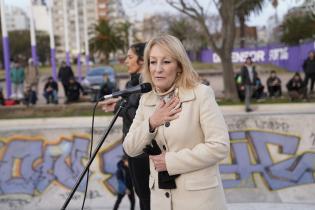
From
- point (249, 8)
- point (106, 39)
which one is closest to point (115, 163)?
point (249, 8)

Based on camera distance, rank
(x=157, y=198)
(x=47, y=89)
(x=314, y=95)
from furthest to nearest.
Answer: (x=47, y=89)
(x=314, y=95)
(x=157, y=198)

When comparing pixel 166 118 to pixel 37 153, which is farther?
pixel 37 153

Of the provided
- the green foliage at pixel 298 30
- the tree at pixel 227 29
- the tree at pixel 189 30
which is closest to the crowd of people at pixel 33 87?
the tree at pixel 227 29

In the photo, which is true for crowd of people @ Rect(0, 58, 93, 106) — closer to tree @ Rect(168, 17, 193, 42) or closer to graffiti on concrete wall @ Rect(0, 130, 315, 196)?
graffiti on concrete wall @ Rect(0, 130, 315, 196)

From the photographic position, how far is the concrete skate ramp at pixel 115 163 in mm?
6457

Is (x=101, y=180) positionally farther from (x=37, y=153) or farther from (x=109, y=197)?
(x=37, y=153)

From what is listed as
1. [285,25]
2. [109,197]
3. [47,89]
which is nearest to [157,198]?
[109,197]

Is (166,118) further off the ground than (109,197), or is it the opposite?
(166,118)

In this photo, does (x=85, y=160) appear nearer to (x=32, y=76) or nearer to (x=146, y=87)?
(x=146, y=87)

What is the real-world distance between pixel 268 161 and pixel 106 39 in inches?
1869

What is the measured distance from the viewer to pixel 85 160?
667 cm

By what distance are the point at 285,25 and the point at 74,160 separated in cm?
5121

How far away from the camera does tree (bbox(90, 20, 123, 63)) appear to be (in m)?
52.7

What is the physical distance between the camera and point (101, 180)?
668 cm
